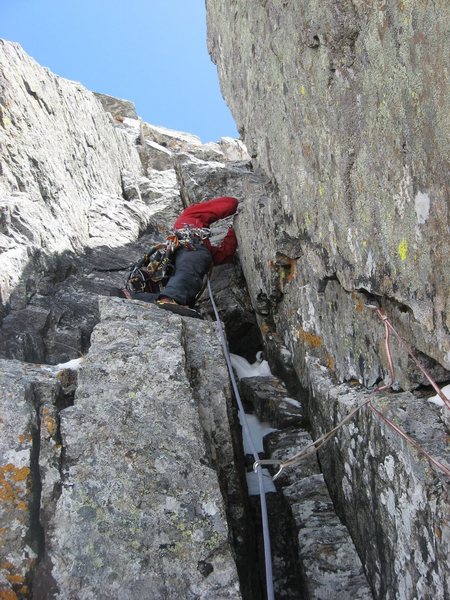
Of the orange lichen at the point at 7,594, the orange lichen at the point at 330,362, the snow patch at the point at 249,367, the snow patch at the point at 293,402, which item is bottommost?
the orange lichen at the point at 7,594

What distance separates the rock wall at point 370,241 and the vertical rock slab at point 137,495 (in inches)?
45.1

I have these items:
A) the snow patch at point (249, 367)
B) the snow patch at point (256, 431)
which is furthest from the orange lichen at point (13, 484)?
the snow patch at point (249, 367)

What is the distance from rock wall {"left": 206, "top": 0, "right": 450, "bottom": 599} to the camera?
11.0 ft

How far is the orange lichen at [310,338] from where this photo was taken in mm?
6385

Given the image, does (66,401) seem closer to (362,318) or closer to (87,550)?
(87,550)

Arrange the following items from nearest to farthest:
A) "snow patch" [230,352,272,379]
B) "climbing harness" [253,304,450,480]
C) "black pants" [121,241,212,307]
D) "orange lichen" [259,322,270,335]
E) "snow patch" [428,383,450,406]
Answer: "climbing harness" [253,304,450,480] → "snow patch" [428,383,450,406] → "snow patch" [230,352,272,379] → "black pants" [121,241,212,307] → "orange lichen" [259,322,270,335]

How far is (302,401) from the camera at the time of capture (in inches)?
262

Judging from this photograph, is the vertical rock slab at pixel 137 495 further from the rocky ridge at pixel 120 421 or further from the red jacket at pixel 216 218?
the red jacket at pixel 216 218

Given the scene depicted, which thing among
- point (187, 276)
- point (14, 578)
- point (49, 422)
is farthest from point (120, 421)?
point (187, 276)

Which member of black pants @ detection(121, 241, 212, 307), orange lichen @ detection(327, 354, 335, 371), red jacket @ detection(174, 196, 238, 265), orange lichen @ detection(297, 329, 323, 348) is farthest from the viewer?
red jacket @ detection(174, 196, 238, 265)

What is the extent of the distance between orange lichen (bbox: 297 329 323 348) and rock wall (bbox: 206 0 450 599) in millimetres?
24

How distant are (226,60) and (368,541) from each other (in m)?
9.22

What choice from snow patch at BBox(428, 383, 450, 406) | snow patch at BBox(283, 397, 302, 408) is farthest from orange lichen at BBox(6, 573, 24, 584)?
snow patch at BBox(283, 397, 302, 408)

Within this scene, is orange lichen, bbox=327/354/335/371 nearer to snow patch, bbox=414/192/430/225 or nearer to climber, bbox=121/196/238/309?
climber, bbox=121/196/238/309
